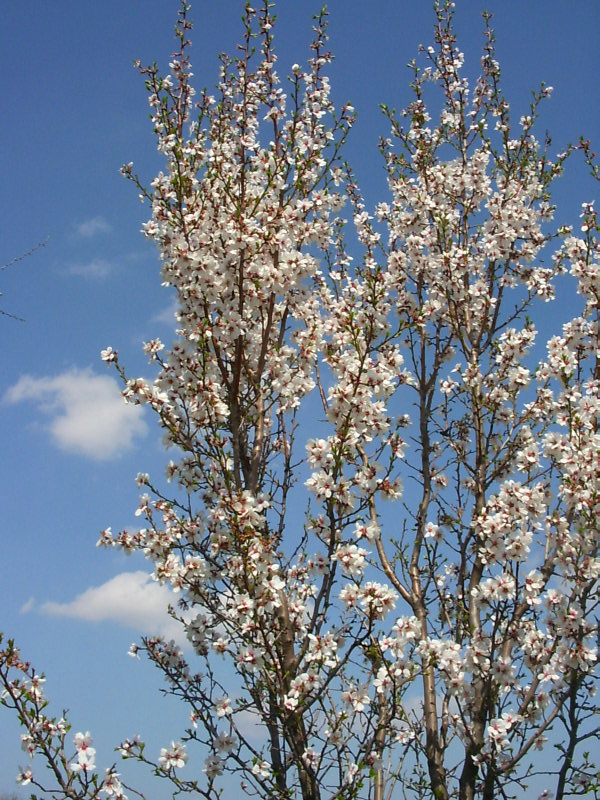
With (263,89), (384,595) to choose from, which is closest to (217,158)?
(263,89)

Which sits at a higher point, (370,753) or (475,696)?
(475,696)

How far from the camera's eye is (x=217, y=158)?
6.41 metres

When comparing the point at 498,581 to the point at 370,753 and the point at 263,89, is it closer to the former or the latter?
the point at 370,753

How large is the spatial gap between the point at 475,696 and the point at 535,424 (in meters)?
3.01

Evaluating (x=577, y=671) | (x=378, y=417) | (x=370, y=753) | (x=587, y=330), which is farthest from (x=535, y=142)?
(x=370, y=753)

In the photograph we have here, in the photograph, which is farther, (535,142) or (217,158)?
(535,142)

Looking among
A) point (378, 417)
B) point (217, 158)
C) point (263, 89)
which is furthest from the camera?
point (263, 89)

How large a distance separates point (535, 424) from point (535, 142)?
3979 millimetres

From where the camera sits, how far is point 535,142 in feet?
31.4

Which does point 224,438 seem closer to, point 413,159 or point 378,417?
point 378,417

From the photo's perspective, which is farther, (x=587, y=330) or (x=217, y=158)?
(x=587, y=330)

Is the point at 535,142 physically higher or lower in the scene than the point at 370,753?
higher

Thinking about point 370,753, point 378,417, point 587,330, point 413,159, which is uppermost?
point 413,159

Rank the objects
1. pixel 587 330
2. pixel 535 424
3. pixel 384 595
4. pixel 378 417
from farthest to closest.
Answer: pixel 535 424 → pixel 587 330 → pixel 378 417 → pixel 384 595
